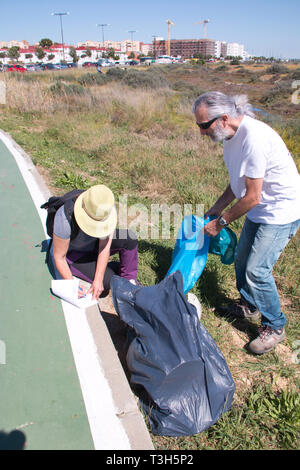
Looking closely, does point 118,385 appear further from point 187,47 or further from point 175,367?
point 187,47

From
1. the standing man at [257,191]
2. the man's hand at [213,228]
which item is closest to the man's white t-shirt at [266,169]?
the standing man at [257,191]

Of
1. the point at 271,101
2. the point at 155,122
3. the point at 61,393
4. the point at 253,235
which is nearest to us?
the point at 61,393

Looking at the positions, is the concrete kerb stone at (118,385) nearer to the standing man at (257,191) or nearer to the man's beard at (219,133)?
the standing man at (257,191)

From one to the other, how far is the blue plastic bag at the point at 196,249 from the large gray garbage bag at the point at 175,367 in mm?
738

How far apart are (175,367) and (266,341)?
113 cm

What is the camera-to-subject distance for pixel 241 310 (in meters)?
3.17

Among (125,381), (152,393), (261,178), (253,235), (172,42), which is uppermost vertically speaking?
(172,42)

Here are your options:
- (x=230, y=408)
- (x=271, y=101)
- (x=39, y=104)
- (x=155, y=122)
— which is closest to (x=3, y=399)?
(x=230, y=408)

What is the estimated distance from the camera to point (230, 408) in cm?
232

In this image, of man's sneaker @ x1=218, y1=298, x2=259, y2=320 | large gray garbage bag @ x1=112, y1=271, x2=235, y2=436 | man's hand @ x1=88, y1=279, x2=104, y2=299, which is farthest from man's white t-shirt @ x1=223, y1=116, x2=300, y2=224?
man's hand @ x1=88, y1=279, x2=104, y2=299

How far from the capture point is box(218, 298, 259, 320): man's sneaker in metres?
3.15

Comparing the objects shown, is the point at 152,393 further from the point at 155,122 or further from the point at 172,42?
the point at 172,42

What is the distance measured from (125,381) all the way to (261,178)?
1.66m

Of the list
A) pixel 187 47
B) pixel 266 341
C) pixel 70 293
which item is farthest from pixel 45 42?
pixel 266 341
